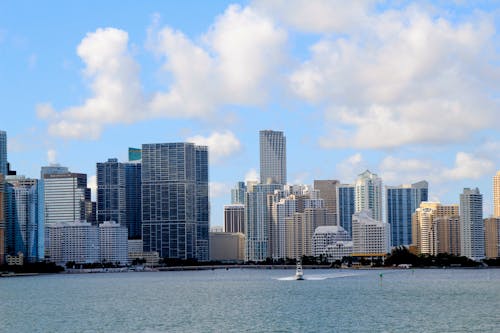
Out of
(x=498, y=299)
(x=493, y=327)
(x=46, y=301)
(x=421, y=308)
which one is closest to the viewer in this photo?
(x=493, y=327)

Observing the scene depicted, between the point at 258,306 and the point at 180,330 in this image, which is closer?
the point at 180,330

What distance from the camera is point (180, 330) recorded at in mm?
70688

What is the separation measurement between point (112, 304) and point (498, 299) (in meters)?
37.0

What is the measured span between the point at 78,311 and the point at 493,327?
38.8 metres

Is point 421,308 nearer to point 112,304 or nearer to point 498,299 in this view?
point 498,299

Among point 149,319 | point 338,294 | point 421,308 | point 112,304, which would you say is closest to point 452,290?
point 338,294

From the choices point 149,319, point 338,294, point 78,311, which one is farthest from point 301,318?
point 338,294

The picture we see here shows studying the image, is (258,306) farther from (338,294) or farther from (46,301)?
(46,301)

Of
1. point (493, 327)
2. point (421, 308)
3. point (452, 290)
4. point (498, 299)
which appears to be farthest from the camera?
point (452, 290)

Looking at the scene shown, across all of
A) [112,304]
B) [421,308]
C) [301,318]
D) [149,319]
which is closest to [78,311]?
[112,304]

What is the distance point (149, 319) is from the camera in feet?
262

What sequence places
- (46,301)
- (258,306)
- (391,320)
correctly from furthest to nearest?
(46,301)
(258,306)
(391,320)

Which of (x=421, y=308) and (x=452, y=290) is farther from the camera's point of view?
(x=452, y=290)

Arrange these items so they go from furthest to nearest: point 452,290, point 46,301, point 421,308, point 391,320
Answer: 1. point 452,290
2. point 46,301
3. point 421,308
4. point 391,320
